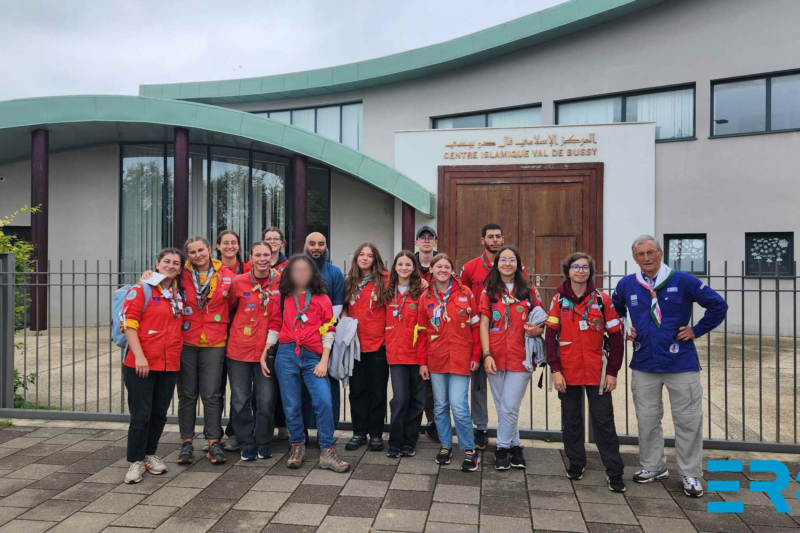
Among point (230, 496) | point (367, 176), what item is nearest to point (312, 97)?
point (367, 176)

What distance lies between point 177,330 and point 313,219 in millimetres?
12187

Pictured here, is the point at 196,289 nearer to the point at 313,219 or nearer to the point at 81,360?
the point at 81,360

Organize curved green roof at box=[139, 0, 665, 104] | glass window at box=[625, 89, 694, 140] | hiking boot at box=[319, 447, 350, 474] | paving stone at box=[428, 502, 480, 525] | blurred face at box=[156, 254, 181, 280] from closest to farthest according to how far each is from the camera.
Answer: paving stone at box=[428, 502, 480, 525]
blurred face at box=[156, 254, 181, 280]
hiking boot at box=[319, 447, 350, 474]
glass window at box=[625, 89, 694, 140]
curved green roof at box=[139, 0, 665, 104]

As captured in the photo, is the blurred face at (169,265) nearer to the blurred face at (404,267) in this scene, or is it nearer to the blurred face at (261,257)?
the blurred face at (261,257)

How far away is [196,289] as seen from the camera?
4.58m

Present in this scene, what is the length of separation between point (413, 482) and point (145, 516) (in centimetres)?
188

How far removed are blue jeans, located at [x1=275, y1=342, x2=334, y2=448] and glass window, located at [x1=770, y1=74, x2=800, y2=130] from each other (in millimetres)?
13492

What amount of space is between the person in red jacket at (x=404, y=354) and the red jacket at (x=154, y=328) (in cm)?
175

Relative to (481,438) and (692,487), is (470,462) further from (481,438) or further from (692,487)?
(692,487)

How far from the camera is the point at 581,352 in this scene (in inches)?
168

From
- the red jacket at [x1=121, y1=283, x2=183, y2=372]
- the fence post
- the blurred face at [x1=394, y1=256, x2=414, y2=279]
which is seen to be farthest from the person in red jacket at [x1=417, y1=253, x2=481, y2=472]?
the fence post

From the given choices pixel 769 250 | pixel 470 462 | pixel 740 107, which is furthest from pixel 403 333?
pixel 740 107

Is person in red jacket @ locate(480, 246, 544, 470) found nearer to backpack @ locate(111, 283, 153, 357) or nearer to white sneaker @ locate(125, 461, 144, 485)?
backpack @ locate(111, 283, 153, 357)

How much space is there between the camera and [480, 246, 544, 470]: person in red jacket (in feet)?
14.7
